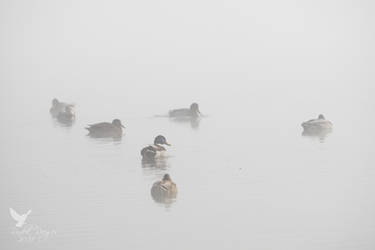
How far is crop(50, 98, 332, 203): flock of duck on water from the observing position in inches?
966

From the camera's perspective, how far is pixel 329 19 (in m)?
128

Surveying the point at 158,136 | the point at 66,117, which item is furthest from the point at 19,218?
the point at 66,117

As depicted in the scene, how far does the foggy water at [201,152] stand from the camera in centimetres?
2180

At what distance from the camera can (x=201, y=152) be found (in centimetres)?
3194

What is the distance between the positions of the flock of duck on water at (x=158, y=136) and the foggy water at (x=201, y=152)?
1.23 feet

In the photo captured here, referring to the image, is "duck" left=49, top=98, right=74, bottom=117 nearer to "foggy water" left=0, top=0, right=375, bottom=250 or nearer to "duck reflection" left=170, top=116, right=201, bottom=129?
"foggy water" left=0, top=0, right=375, bottom=250

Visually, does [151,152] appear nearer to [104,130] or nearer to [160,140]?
[160,140]

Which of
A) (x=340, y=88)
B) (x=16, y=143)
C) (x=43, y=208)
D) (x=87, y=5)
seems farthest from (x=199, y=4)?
(x=43, y=208)

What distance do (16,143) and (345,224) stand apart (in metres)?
17.8

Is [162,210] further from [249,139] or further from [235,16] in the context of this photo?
[235,16]

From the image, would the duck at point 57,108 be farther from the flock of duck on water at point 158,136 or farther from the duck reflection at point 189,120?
the duck reflection at point 189,120

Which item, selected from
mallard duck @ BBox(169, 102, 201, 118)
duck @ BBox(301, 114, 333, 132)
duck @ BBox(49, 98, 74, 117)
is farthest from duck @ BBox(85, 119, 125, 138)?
duck @ BBox(49, 98, 74, 117)

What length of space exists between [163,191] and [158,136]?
7863 mm

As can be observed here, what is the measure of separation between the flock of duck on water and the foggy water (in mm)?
374
